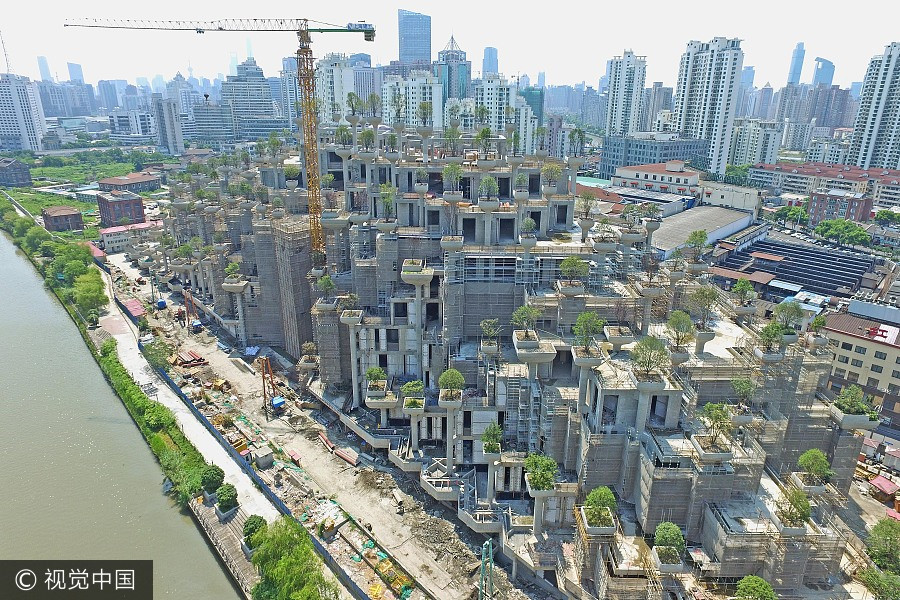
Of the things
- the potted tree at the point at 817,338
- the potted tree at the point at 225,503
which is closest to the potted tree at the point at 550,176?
the potted tree at the point at 817,338

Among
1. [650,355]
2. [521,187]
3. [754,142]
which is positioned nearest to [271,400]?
[521,187]

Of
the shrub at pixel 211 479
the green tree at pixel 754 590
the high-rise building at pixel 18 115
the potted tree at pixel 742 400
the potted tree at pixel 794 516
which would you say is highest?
the high-rise building at pixel 18 115

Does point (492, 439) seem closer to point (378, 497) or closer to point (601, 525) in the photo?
point (601, 525)

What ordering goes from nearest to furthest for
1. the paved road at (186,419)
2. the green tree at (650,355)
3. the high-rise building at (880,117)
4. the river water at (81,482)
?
the green tree at (650,355) < the river water at (81,482) < the paved road at (186,419) < the high-rise building at (880,117)

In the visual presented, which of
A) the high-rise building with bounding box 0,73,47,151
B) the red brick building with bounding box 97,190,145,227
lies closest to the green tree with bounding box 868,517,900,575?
the red brick building with bounding box 97,190,145,227

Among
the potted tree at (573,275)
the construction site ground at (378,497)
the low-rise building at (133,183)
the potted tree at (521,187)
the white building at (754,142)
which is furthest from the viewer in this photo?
the white building at (754,142)

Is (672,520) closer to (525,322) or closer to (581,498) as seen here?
(581,498)

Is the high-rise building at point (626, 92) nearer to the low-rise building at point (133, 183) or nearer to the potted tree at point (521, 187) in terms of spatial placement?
the potted tree at point (521, 187)
